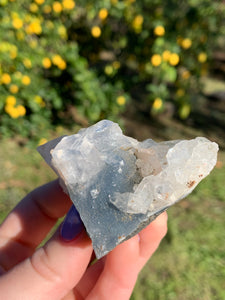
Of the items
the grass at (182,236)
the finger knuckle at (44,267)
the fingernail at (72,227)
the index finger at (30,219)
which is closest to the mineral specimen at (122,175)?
the fingernail at (72,227)

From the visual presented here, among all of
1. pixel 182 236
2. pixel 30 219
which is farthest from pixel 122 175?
pixel 182 236

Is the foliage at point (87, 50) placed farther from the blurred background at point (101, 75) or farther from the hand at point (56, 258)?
the hand at point (56, 258)

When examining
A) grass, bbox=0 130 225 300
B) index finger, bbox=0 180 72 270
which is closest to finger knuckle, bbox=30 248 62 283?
index finger, bbox=0 180 72 270

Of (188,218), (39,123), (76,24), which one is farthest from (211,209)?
(76,24)

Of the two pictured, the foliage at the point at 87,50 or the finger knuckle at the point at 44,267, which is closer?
the finger knuckle at the point at 44,267

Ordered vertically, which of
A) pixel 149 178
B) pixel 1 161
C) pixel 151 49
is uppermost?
pixel 149 178

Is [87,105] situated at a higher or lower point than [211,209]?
higher

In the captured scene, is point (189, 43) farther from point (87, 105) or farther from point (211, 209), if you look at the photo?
point (211, 209)
